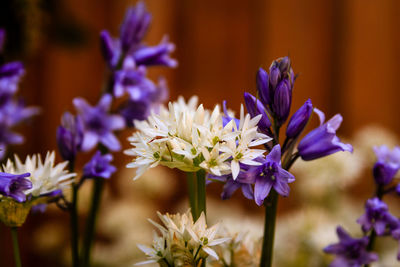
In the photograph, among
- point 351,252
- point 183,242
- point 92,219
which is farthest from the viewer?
point 92,219

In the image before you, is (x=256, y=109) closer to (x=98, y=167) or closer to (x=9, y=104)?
(x=98, y=167)

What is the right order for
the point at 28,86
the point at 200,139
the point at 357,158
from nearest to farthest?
the point at 200,139 < the point at 357,158 < the point at 28,86

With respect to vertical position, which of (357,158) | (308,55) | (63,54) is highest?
(308,55)

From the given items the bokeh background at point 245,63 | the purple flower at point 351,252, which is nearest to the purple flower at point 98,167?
the purple flower at point 351,252

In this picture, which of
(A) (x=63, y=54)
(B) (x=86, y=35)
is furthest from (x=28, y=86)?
(B) (x=86, y=35)

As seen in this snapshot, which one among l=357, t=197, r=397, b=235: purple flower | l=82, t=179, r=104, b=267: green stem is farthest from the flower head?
l=82, t=179, r=104, b=267: green stem

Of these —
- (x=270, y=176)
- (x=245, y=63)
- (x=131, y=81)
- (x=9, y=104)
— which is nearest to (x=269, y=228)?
(x=270, y=176)

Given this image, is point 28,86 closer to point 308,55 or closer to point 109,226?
point 109,226
